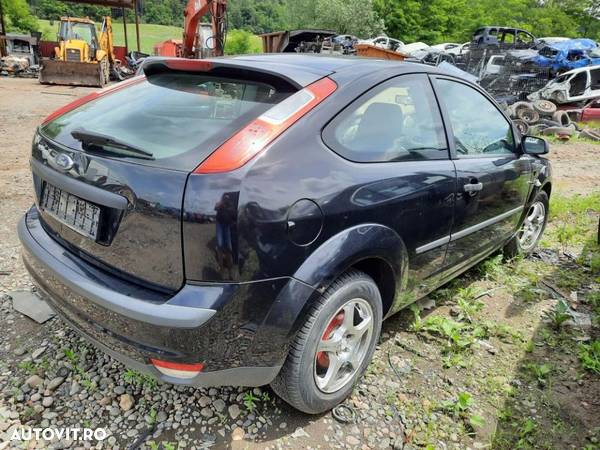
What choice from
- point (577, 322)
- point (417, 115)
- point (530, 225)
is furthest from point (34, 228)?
point (530, 225)

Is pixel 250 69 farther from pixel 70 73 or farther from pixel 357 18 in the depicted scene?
pixel 357 18

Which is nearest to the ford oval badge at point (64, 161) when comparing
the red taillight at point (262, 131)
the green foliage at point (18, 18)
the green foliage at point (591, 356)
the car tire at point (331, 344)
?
the red taillight at point (262, 131)

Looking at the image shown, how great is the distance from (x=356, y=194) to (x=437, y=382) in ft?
4.32

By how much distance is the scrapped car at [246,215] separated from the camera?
1.64 metres

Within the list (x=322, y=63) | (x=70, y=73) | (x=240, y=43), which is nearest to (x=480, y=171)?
(x=322, y=63)

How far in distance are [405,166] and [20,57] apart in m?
25.6

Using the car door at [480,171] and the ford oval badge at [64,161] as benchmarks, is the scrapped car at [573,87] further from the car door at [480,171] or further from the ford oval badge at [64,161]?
the ford oval badge at [64,161]

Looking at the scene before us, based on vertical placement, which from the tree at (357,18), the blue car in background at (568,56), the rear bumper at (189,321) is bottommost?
the rear bumper at (189,321)

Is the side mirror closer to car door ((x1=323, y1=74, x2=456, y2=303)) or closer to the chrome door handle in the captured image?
the chrome door handle

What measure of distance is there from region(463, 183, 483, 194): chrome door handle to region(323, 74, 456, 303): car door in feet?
0.50

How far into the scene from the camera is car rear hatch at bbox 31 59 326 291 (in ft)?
5.50

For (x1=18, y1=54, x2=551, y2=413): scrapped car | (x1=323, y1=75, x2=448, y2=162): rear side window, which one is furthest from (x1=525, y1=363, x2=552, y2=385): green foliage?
(x1=323, y1=75, x2=448, y2=162): rear side window

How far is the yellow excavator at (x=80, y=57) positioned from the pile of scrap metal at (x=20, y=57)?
3.15 metres

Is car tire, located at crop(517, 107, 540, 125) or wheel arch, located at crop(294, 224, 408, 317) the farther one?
car tire, located at crop(517, 107, 540, 125)
